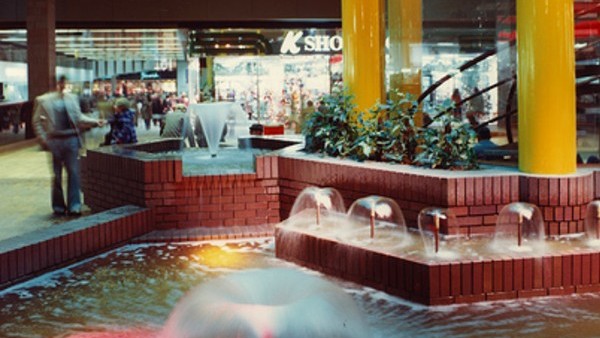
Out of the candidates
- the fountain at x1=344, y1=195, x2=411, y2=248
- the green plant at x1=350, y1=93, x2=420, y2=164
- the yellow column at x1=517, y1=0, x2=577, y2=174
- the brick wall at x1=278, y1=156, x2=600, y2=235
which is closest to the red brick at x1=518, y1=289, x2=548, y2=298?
the fountain at x1=344, y1=195, x2=411, y2=248

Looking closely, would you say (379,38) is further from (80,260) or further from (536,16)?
(80,260)

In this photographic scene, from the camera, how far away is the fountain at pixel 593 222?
22.8 feet

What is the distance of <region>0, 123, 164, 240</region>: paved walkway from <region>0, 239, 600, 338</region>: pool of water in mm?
2316

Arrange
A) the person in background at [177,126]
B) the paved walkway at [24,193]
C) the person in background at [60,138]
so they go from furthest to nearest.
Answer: the person in background at [177,126]
the person in background at [60,138]
the paved walkway at [24,193]

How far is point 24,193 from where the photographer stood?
12.8m

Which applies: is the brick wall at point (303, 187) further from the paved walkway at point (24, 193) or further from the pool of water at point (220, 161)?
the paved walkway at point (24, 193)

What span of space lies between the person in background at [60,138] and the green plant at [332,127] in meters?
3.25

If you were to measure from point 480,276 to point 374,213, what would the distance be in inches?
57.7

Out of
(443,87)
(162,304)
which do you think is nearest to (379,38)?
(443,87)

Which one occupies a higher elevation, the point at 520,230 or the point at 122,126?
the point at 122,126

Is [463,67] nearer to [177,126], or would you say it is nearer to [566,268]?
[566,268]

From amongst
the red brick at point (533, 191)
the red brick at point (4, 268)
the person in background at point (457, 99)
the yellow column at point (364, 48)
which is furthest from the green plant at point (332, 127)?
the red brick at point (4, 268)

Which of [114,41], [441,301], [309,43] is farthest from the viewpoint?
[114,41]

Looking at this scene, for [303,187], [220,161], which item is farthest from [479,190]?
[220,161]
